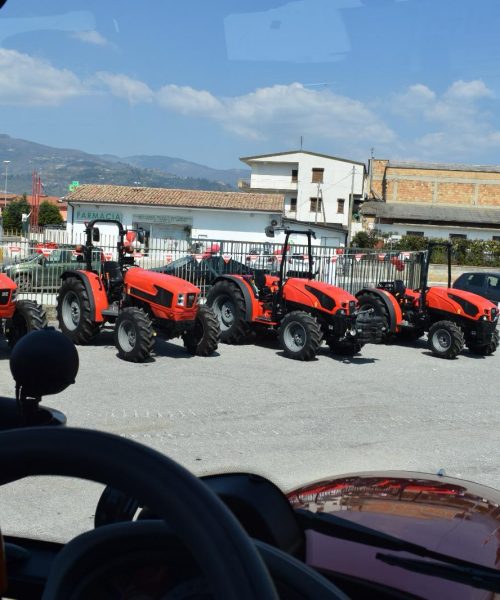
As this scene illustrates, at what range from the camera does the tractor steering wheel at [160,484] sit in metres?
0.86

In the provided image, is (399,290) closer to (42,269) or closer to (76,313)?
(76,313)

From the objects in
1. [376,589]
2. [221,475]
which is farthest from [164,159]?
[376,589]

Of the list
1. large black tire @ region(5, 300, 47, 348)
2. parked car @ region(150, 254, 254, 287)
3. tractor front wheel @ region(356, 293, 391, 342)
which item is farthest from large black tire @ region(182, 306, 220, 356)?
parked car @ region(150, 254, 254, 287)

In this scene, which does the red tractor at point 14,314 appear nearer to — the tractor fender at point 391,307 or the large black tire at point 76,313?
the large black tire at point 76,313

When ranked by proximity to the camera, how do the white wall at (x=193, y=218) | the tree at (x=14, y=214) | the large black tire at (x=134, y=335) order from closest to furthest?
the large black tire at (x=134, y=335) → the white wall at (x=193, y=218) → the tree at (x=14, y=214)

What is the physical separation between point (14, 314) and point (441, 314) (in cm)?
663

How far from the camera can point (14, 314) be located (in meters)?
9.62

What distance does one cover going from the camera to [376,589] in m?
1.78

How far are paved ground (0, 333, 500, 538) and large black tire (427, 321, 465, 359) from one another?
0.82 m

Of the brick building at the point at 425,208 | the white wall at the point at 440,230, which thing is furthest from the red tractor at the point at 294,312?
the white wall at the point at 440,230

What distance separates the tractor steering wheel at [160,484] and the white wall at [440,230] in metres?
54.1

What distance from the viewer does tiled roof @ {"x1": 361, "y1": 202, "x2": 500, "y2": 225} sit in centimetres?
5325

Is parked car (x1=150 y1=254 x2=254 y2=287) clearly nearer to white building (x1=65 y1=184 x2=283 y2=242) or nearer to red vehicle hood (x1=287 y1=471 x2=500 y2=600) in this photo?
white building (x1=65 y1=184 x2=283 y2=242)

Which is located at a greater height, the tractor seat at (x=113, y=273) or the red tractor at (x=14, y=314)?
the tractor seat at (x=113, y=273)
